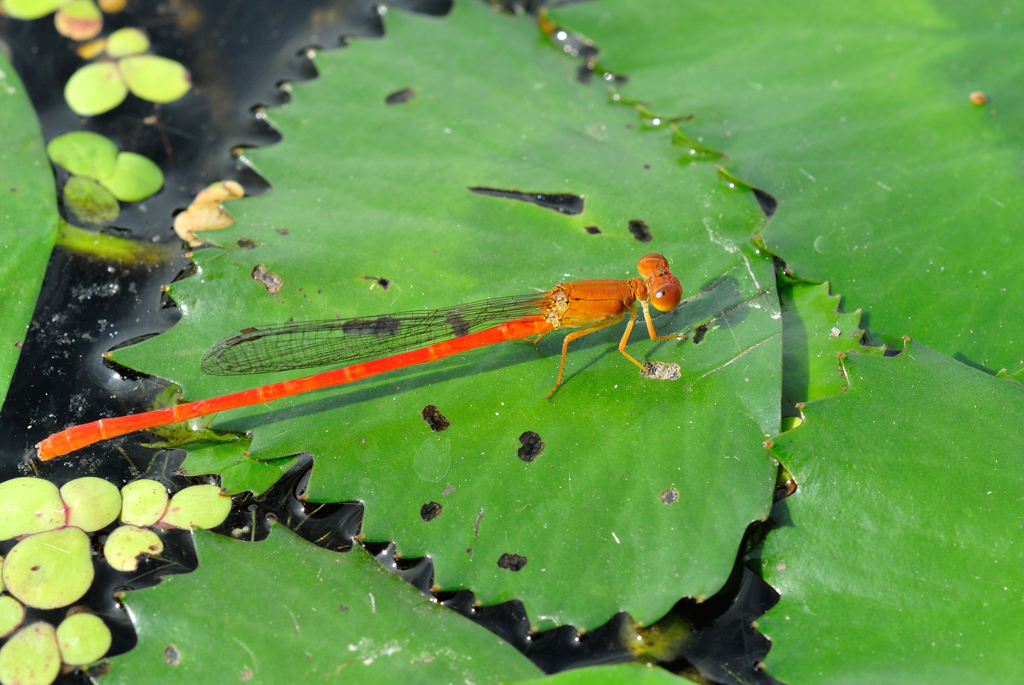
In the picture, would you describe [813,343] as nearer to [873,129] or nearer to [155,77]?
[873,129]

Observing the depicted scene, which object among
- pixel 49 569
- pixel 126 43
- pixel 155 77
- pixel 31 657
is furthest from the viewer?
pixel 126 43

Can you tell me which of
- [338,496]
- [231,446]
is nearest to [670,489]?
[338,496]

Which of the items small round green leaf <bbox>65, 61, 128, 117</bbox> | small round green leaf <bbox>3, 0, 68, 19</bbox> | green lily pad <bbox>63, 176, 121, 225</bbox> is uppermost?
small round green leaf <bbox>3, 0, 68, 19</bbox>

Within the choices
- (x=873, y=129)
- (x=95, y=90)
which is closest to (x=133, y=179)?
(x=95, y=90)

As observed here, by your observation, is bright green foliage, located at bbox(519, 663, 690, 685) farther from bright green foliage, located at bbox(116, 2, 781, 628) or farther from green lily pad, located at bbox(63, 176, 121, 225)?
green lily pad, located at bbox(63, 176, 121, 225)

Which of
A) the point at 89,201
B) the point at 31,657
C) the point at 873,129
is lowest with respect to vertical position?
the point at 31,657

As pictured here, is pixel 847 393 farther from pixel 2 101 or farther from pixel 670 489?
pixel 2 101

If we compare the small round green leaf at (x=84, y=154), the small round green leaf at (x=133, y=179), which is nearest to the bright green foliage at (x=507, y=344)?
the small round green leaf at (x=133, y=179)

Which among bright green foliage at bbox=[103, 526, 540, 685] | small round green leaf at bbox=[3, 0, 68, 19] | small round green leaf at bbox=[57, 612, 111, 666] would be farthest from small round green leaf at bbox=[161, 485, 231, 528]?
small round green leaf at bbox=[3, 0, 68, 19]
